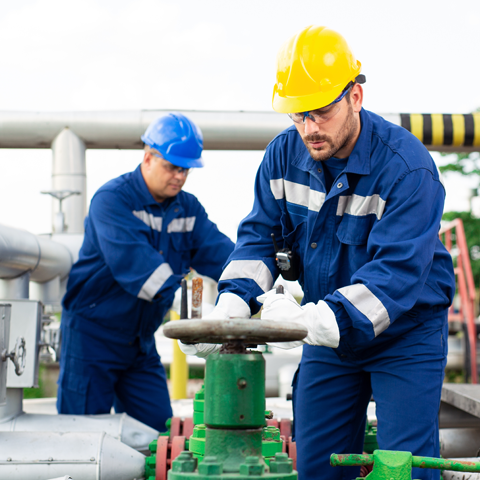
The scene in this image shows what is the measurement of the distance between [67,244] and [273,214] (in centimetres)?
184

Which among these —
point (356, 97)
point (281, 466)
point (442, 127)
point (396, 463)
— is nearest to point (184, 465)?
point (281, 466)

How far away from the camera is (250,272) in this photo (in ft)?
6.61

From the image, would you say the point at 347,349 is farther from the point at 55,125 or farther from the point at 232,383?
the point at 55,125

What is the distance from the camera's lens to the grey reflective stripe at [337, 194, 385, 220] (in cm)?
186

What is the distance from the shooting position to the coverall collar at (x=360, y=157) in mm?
1880

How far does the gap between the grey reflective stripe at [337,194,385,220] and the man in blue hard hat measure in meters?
1.24

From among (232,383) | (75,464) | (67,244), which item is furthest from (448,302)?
(67,244)

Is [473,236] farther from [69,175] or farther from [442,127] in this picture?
[69,175]

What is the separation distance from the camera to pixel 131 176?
3203 millimetres

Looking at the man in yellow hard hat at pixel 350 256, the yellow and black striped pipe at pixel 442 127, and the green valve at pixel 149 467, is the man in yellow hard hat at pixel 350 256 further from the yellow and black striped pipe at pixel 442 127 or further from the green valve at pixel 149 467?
the yellow and black striped pipe at pixel 442 127

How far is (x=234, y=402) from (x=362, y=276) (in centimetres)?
65

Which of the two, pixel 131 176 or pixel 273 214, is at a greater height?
pixel 131 176

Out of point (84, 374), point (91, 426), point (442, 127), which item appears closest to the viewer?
point (91, 426)

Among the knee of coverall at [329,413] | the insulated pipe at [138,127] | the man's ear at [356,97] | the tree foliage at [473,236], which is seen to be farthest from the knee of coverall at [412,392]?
the tree foliage at [473,236]
